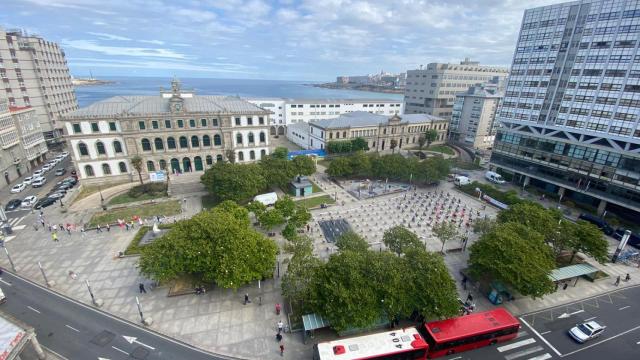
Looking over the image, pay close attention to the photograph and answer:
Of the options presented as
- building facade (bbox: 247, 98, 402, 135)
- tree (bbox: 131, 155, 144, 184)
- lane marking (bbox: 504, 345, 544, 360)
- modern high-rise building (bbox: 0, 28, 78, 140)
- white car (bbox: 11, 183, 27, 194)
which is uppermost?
modern high-rise building (bbox: 0, 28, 78, 140)

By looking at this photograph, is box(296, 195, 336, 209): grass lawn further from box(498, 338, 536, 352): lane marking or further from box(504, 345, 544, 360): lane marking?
box(504, 345, 544, 360): lane marking

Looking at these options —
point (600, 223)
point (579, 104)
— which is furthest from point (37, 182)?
point (579, 104)

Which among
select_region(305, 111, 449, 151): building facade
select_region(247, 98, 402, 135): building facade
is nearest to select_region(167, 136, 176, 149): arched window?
select_region(305, 111, 449, 151): building facade

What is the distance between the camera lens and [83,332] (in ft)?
97.9

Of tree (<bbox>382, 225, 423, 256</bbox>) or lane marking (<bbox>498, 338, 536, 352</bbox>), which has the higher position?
tree (<bbox>382, 225, 423, 256</bbox>)

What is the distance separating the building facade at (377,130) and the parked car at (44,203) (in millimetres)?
67989

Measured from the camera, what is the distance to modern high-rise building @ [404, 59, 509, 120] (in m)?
124

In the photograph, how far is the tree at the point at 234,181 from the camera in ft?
177

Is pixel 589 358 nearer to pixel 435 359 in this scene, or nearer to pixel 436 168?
pixel 435 359

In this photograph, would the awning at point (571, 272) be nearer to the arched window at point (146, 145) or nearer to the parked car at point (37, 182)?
the arched window at point (146, 145)

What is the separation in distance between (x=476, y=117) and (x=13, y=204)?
132 m

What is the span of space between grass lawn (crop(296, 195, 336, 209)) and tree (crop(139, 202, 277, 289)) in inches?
976

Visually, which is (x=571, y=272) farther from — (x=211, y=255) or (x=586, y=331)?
(x=211, y=255)

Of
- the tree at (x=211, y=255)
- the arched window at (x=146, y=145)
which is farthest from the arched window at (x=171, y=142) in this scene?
the tree at (x=211, y=255)
